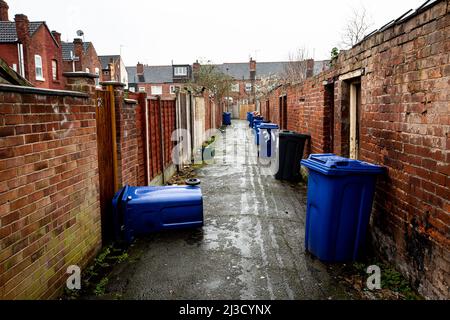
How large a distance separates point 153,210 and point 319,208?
87.0 inches

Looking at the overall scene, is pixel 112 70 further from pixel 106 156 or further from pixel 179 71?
pixel 106 156

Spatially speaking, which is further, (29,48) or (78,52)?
(78,52)

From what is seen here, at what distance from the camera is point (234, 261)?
174 inches

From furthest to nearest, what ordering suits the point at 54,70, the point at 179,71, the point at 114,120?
the point at 179,71 → the point at 54,70 → the point at 114,120

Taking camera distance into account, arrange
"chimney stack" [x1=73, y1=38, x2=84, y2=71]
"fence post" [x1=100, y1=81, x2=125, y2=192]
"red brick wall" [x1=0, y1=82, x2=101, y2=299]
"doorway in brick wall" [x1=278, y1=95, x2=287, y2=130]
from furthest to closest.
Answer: "chimney stack" [x1=73, y1=38, x2=84, y2=71] → "doorway in brick wall" [x1=278, y1=95, x2=287, y2=130] → "fence post" [x1=100, y1=81, x2=125, y2=192] → "red brick wall" [x1=0, y1=82, x2=101, y2=299]

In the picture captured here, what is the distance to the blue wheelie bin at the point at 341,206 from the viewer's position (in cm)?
409

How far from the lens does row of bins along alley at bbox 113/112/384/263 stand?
4125mm

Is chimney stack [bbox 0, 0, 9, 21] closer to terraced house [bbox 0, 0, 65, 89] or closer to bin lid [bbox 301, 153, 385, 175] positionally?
terraced house [bbox 0, 0, 65, 89]

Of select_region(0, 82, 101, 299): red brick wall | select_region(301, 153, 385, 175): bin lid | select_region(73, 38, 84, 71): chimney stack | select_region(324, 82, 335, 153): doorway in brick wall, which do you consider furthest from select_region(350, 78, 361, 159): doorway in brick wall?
select_region(73, 38, 84, 71): chimney stack

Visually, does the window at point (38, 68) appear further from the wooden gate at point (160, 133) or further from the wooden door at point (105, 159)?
the wooden door at point (105, 159)

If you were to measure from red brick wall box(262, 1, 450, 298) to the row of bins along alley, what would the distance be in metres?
0.34

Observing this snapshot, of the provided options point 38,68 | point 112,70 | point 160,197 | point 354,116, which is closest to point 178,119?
point 354,116

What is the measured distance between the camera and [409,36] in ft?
12.5

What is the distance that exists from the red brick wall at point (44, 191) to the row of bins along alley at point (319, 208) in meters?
0.67
